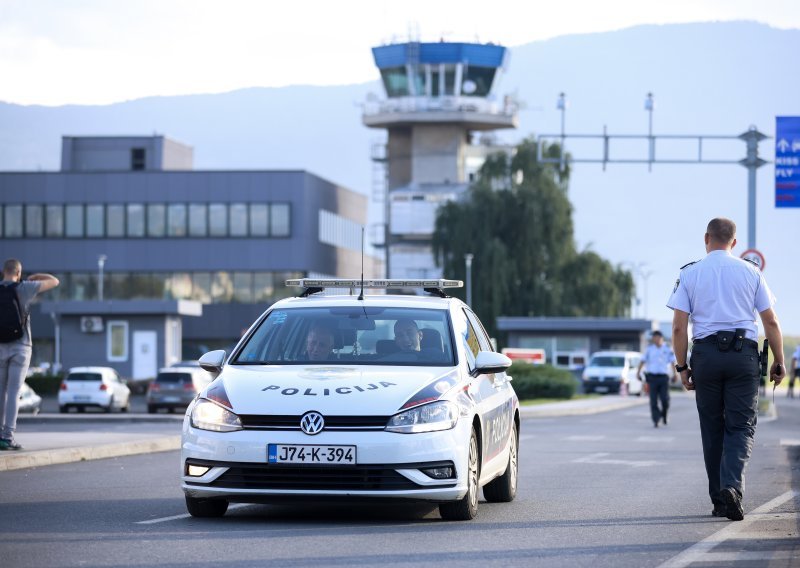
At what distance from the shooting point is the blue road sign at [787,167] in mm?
39344

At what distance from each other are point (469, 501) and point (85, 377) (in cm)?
3984

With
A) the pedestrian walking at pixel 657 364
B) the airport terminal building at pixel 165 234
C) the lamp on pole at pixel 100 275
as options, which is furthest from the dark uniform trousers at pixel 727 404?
the airport terminal building at pixel 165 234

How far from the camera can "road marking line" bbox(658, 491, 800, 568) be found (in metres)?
8.47

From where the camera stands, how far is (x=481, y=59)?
320 feet

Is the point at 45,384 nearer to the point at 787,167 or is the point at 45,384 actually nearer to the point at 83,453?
the point at 787,167

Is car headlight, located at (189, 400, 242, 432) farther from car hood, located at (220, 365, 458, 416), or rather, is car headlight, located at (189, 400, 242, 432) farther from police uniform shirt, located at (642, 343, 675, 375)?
police uniform shirt, located at (642, 343, 675, 375)

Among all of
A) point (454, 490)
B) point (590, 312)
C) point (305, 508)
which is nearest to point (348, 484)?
point (454, 490)

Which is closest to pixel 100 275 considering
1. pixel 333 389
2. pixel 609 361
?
pixel 609 361

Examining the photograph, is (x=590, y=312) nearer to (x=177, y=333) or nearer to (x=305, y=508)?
(x=177, y=333)

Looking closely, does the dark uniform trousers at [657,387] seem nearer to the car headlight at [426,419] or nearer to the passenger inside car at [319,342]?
the passenger inside car at [319,342]

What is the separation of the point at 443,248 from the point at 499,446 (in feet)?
230

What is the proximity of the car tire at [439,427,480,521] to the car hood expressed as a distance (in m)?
0.47

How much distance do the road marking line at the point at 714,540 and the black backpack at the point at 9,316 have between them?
7647 millimetres

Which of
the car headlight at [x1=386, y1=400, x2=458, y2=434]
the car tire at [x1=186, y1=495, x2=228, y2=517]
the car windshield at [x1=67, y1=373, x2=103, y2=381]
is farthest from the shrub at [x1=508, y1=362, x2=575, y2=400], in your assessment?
the car headlight at [x1=386, y1=400, x2=458, y2=434]
